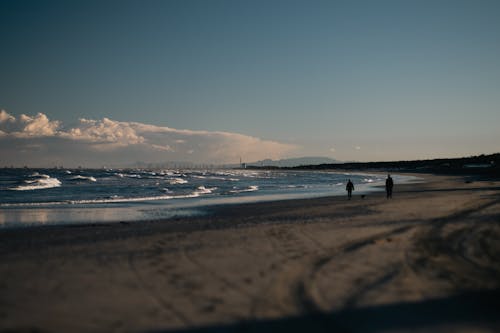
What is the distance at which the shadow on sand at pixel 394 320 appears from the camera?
539 cm

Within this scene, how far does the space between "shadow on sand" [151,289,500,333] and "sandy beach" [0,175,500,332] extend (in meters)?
0.01

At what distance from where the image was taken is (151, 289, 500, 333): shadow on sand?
5387 millimetres

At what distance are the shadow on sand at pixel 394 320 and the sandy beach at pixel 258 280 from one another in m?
0.01

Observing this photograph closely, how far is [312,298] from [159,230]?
29.4ft

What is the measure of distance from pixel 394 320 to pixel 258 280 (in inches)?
108

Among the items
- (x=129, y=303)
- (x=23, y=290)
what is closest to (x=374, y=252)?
(x=129, y=303)

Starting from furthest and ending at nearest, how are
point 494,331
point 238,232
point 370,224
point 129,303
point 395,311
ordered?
point 370,224
point 238,232
point 129,303
point 395,311
point 494,331

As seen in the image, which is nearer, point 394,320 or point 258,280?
point 394,320

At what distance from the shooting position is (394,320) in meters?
5.63

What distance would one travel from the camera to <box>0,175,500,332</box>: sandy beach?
571 centimetres

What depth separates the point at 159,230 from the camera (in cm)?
1445

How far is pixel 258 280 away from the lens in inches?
301

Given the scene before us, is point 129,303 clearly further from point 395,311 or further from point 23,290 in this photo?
point 395,311

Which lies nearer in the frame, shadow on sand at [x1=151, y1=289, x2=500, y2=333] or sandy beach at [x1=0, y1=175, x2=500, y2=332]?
shadow on sand at [x1=151, y1=289, x2=500, y2=333]
